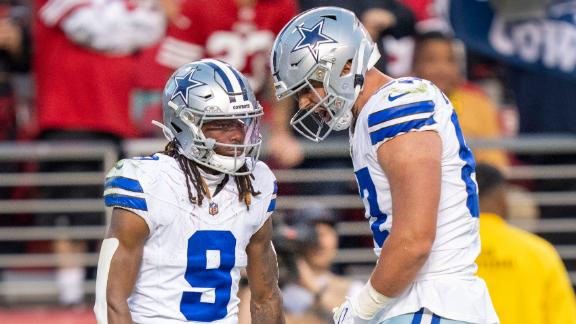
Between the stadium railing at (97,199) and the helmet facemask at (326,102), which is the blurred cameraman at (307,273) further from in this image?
the helmet facemask at (326,102)

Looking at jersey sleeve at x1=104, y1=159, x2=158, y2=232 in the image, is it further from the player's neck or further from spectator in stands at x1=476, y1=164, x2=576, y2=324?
spectator in stands at x1=476, y1=164, x2=576, y2=324

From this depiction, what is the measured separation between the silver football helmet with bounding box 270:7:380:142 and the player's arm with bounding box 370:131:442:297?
0.86 ft

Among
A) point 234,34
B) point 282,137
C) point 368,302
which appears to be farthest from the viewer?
point 234,34

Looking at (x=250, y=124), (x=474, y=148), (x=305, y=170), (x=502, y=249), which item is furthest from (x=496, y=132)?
(x=250, y=124)

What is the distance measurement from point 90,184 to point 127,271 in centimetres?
377

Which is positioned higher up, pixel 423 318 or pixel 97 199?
pixel 423 318

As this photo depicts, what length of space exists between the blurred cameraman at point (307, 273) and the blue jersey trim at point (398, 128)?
9.27 ft

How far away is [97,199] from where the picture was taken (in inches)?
329

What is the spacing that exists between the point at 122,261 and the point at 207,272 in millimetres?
316

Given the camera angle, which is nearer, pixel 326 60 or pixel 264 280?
pixel 326 60

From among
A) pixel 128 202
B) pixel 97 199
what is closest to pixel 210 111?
pixel 128 202

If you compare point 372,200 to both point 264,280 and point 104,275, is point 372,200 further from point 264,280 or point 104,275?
point 104,275

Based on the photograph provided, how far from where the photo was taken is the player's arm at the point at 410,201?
432cm

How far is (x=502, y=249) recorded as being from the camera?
21.3 ft
